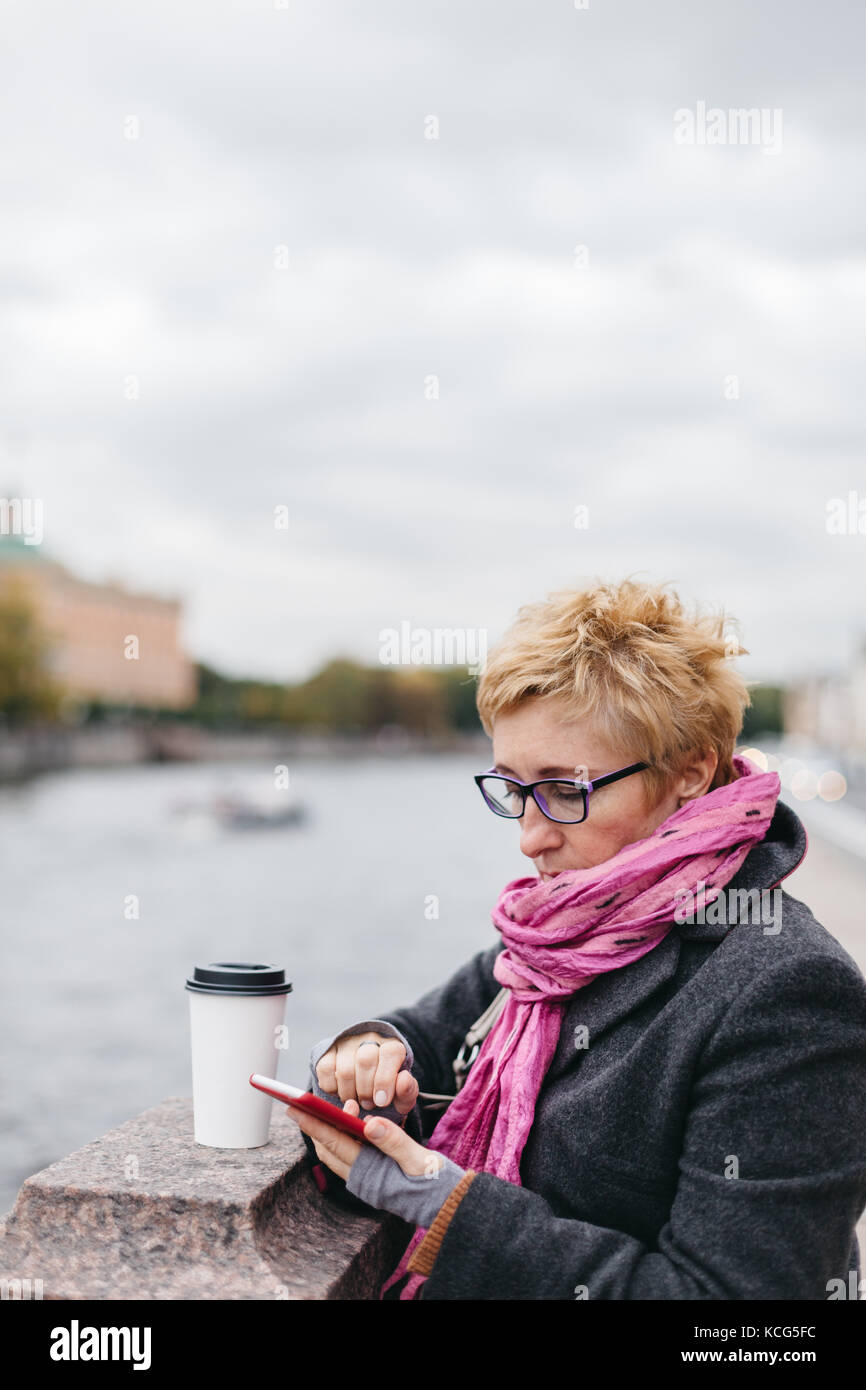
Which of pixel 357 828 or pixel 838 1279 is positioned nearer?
pixel 838 1279

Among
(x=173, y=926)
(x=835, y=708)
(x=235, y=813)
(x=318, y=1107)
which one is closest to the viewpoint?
(x=318, y=1107)

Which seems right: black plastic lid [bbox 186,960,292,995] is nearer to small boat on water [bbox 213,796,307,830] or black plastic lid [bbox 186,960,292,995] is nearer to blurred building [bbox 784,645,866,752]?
small boat on water [bbox 213,796,307,830]

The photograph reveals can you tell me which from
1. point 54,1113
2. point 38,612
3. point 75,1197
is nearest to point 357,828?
point 38,612

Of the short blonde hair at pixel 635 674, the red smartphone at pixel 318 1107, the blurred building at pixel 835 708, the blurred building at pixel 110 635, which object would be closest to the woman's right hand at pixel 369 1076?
the red smartphone at pixel 318 1107

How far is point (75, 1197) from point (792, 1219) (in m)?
0.99

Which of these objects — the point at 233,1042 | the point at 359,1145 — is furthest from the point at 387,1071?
the point at 233,1042

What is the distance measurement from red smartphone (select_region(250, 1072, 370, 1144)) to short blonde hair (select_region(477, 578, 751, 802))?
617mm

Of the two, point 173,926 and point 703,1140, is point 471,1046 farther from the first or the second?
point 173,926

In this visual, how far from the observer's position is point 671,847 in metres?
1.96

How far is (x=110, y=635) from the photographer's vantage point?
111312mm

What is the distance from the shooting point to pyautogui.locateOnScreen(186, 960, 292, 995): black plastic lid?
203 centimetres

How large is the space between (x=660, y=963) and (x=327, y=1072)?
533 millimetres
